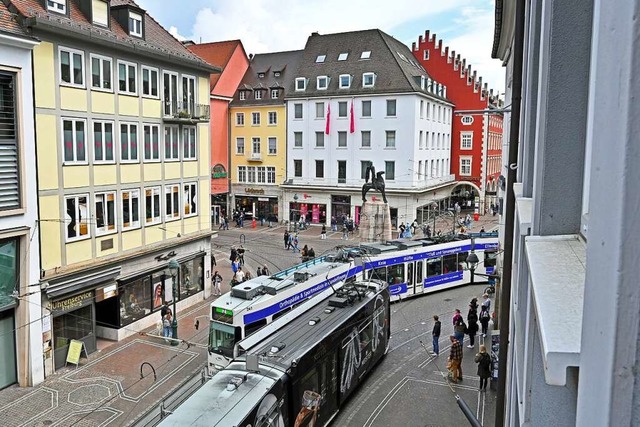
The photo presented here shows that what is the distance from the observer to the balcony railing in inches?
941

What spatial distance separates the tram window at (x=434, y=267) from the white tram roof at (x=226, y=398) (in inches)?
666

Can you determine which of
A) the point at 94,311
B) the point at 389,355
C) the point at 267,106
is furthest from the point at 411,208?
the point at 94,311

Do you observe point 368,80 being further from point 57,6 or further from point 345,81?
point 57,6

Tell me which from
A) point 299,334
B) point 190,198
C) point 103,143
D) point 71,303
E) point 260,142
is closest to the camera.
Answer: point 299,334

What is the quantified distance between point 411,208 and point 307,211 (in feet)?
32.2

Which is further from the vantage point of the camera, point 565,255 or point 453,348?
point 453,348

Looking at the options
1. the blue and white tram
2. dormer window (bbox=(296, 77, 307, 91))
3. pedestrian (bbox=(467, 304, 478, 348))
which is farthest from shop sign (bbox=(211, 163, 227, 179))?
pedestrian (bbox=(467, 304, 478, 348))

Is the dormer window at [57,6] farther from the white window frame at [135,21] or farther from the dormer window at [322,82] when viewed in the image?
the dormer window at [322,82]

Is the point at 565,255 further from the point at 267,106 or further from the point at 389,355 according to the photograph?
the point at 267,106

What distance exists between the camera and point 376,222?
3528cm

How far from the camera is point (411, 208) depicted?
47.3 m

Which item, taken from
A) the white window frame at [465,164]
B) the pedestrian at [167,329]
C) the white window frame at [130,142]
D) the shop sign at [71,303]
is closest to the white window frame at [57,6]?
the white window frame at [130,142]

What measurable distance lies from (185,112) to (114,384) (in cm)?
1236

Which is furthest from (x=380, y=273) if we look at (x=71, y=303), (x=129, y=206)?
(x=71, y=303)
